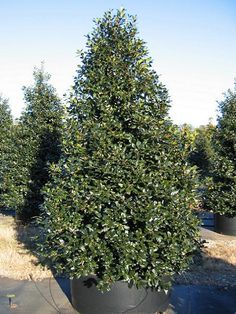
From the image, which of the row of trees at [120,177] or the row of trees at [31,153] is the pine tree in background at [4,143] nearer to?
the row of trees at [31,153]

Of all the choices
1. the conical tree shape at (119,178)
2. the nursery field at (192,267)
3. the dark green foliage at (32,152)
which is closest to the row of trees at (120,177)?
the conical tree shape at (119,178)

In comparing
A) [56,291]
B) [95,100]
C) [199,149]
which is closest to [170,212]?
[95,100]

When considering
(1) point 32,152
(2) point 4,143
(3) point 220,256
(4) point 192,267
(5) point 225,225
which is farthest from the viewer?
(2) point 4,143

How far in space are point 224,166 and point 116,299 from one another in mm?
6003

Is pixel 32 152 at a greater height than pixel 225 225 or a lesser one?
greater

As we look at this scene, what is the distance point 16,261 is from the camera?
681 cm

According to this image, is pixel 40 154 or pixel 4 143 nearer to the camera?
pixel 40 154

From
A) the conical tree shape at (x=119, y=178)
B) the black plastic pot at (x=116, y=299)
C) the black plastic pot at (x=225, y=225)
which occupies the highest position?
the conical tree shape at (x=119, y=178)

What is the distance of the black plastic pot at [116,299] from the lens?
440 cm

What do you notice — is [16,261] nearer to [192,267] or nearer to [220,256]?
[192,267]

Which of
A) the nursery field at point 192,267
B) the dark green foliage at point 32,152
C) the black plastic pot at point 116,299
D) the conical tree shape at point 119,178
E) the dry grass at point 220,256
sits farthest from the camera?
the dark green foliage at point 32,152

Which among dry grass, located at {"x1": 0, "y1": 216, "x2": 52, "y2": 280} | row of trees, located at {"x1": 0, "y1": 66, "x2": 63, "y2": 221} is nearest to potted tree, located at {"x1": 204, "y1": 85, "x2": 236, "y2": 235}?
row of trees, located at {"x1": 0, "y1": 66, "x2": 63, "y2": 221}

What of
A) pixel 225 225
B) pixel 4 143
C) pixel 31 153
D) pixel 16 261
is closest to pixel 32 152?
pixel 31 153

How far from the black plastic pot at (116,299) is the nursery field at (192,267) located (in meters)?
0.80
